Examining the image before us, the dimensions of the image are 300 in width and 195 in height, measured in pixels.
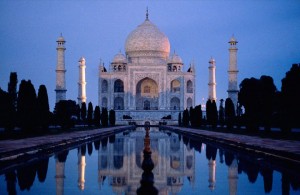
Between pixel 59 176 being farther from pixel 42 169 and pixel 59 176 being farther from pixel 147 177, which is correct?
pixel 147 177

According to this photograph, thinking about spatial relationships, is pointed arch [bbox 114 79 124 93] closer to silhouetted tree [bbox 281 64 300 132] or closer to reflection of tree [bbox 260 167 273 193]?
silhouetted tree [bbox 281 64 300 132]

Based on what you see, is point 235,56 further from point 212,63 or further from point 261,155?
point 261,155

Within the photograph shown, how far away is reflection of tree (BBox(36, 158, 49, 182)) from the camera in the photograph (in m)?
5.07

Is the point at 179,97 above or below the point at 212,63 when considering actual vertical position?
below

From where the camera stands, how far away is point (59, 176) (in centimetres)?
519

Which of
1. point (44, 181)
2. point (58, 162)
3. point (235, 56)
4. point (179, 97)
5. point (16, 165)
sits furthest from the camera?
point (179, 97)

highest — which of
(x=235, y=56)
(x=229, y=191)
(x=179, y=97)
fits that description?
(x=235, y=56)

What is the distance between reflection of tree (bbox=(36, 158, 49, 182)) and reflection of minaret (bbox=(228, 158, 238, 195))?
212 cm

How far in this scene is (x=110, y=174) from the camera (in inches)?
211

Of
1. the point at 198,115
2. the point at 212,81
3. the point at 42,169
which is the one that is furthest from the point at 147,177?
the point at 212,81

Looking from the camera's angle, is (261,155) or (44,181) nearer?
(44,181)

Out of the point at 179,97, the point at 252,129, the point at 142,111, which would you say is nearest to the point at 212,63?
the point at 179,97

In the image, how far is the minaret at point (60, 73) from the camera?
32.0m

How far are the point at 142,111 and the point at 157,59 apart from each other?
21.6 feet
